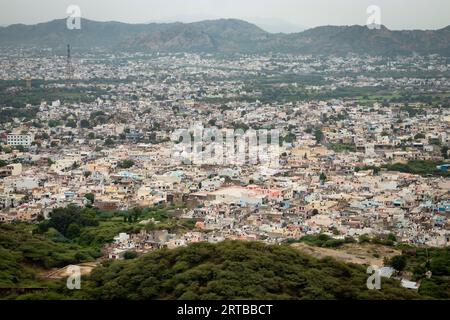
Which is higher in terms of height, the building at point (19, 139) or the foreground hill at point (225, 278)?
the foreground hill at point (225, 278)

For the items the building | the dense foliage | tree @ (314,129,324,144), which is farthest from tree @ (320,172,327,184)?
the building

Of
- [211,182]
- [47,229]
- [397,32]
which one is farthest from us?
[397,32]

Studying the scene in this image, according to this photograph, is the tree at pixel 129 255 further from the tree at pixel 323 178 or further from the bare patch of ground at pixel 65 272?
the tree at pixel 323 178

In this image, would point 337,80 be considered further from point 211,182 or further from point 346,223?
point 346,223

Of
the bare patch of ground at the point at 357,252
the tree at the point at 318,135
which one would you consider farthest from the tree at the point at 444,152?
the bare patch of ground at the point at 357,252

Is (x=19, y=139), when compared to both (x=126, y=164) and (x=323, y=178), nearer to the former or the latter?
(x=126, y=164)

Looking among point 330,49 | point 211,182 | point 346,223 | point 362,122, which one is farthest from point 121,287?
point 330,49

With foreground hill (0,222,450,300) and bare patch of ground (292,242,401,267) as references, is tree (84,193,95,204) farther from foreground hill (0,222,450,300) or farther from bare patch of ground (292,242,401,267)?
bare patch of ground (292,242,401,267)
